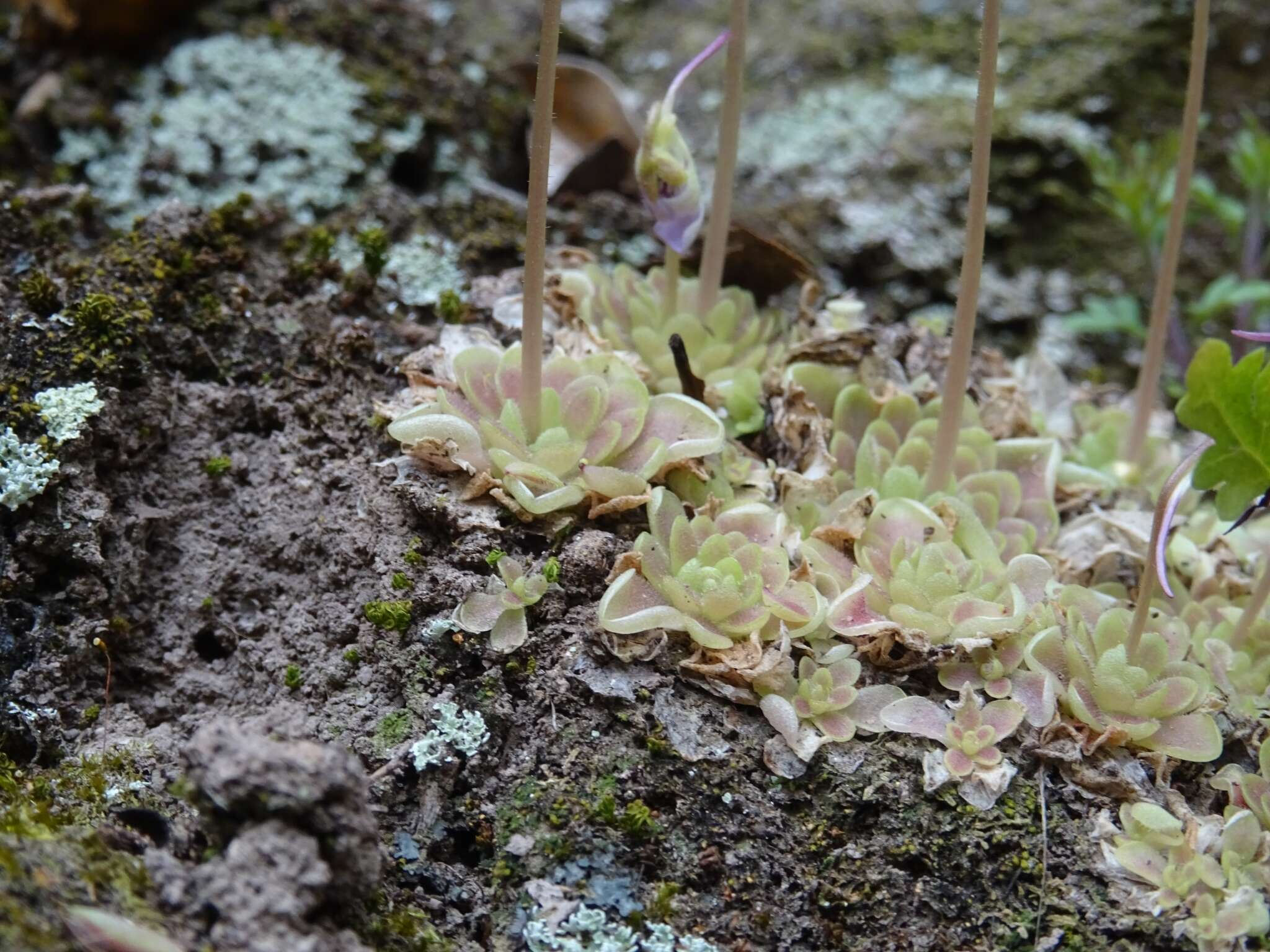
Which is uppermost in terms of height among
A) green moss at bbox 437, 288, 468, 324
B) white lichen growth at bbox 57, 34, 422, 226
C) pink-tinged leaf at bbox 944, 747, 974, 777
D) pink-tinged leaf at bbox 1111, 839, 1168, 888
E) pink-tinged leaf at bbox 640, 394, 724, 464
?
white lichen growth at bbox 57, 34, 422, 226

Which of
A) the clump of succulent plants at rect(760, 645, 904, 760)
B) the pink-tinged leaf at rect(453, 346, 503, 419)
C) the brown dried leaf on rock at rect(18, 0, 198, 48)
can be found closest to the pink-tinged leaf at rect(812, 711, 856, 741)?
the clump of succulent plants at rect(760, 645, 904, 760)

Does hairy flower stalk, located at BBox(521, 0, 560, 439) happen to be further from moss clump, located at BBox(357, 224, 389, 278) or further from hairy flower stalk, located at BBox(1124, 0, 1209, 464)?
hairy flower stalk, located at BBox(1124, 0, 1209, 464)

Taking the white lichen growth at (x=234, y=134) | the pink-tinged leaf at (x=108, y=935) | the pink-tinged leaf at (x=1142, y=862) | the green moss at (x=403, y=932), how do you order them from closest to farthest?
the pink-tinged leaf at (x=108, y=935)
the green moss at (x=403, y=932)
the pink-tinged leaf at (x=1142, y=862)
the white lichen growth at (x=234, y=134)

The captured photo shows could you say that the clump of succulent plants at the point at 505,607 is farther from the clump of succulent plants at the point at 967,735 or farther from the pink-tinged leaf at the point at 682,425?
the clump of succulent plants at the point at 967,735

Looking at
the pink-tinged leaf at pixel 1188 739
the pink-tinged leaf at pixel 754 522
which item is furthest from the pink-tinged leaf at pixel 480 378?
the pink-tinged leaf at pixel 1188 739

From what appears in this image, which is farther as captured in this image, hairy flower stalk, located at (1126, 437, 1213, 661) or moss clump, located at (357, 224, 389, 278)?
moss clump, located at (357, 224, 389, 278)

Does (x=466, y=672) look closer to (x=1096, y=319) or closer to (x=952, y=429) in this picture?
(x=952, y=429)

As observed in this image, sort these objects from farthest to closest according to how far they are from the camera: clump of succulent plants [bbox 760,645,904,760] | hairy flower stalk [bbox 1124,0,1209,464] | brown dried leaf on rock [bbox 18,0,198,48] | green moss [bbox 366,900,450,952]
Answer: brown dried leaf on rock [bbox 18,0,198,48] → hairy flower stalk [bbox 1124,0,1209,464] → clump of succulent plants [bbox 760,645,904,760] → green moss [bbox 366,900,450,952]
